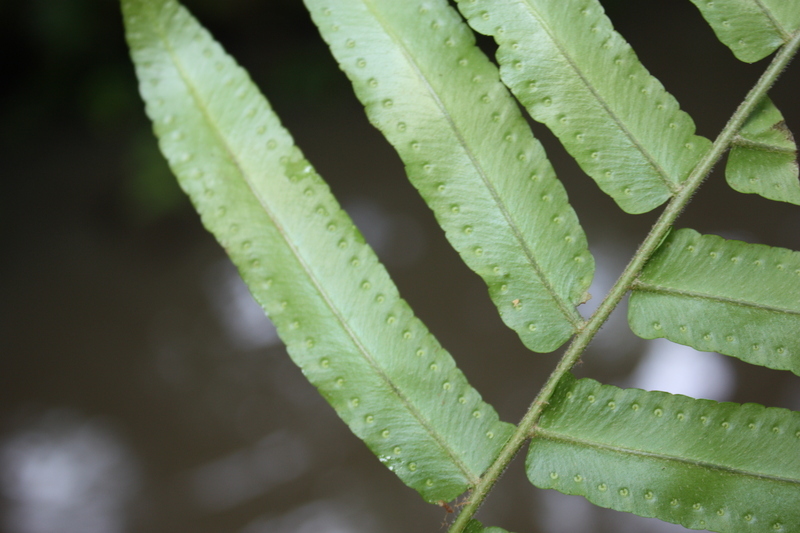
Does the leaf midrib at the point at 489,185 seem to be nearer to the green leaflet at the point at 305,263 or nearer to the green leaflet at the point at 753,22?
the green leaflet at the point at 305,263

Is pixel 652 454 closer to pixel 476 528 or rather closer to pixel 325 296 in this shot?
pixel 476 528

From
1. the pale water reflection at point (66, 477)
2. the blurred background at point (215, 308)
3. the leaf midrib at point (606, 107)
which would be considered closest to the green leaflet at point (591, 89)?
the leaf midrib at point (606, 107)

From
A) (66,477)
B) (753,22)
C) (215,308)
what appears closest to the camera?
(753,22)

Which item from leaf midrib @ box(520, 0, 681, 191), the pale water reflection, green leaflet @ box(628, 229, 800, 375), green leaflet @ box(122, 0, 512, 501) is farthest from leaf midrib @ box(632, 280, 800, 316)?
the pale water reflection

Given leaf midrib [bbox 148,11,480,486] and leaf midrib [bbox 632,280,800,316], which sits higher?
leaf midrib [bbox 148,11,480,486]

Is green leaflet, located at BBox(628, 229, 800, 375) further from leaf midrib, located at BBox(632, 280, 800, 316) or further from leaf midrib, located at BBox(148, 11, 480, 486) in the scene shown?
leaf midrib, located at BBox(148, 11, 480, 486)

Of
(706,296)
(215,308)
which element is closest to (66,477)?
(215,308)
